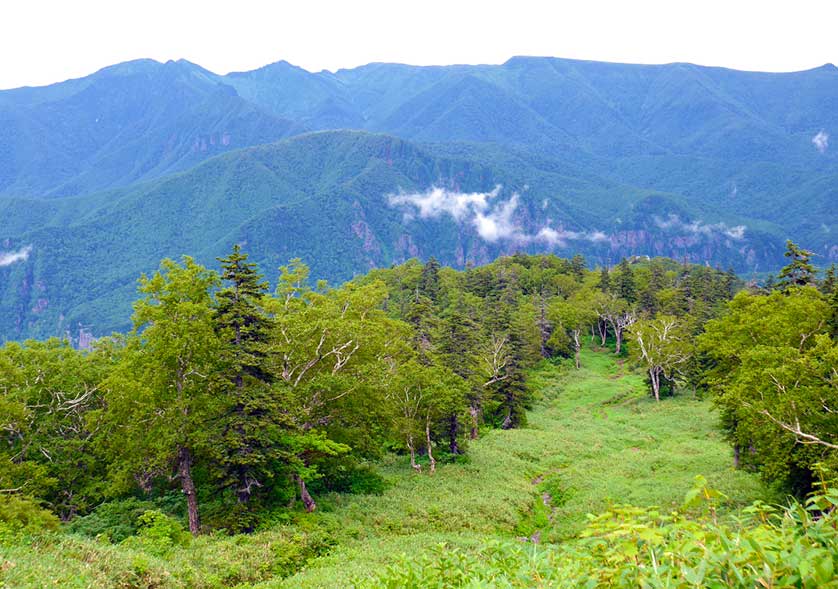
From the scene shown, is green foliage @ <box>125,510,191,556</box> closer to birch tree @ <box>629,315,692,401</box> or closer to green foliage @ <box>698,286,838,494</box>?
green foliage @ <box>698,286,838,494</box>

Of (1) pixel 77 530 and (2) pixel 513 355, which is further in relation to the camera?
(2) pixel 513 355

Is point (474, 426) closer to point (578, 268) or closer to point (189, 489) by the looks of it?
point (189, 489)

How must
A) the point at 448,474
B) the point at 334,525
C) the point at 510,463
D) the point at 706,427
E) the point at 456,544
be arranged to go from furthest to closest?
the point at 706,427 < the point at 510,463 < the point at 448,474 < the point at 334,525 < the point at 456,544

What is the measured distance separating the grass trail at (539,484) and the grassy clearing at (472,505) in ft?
0.30

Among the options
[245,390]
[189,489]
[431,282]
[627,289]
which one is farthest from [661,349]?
[189,489]

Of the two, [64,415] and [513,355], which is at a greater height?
[64,415]

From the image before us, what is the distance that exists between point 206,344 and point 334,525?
9567 millimetres

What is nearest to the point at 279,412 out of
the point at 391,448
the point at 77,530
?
the point at 77,530

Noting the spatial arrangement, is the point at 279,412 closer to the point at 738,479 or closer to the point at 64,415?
the point at 64,415

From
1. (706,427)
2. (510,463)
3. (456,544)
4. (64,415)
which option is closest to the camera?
(456,544)

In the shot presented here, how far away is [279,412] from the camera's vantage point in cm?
2505

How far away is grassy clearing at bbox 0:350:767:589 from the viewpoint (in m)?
13.9

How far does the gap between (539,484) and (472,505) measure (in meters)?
8.72

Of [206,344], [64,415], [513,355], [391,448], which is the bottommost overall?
[391,448]
